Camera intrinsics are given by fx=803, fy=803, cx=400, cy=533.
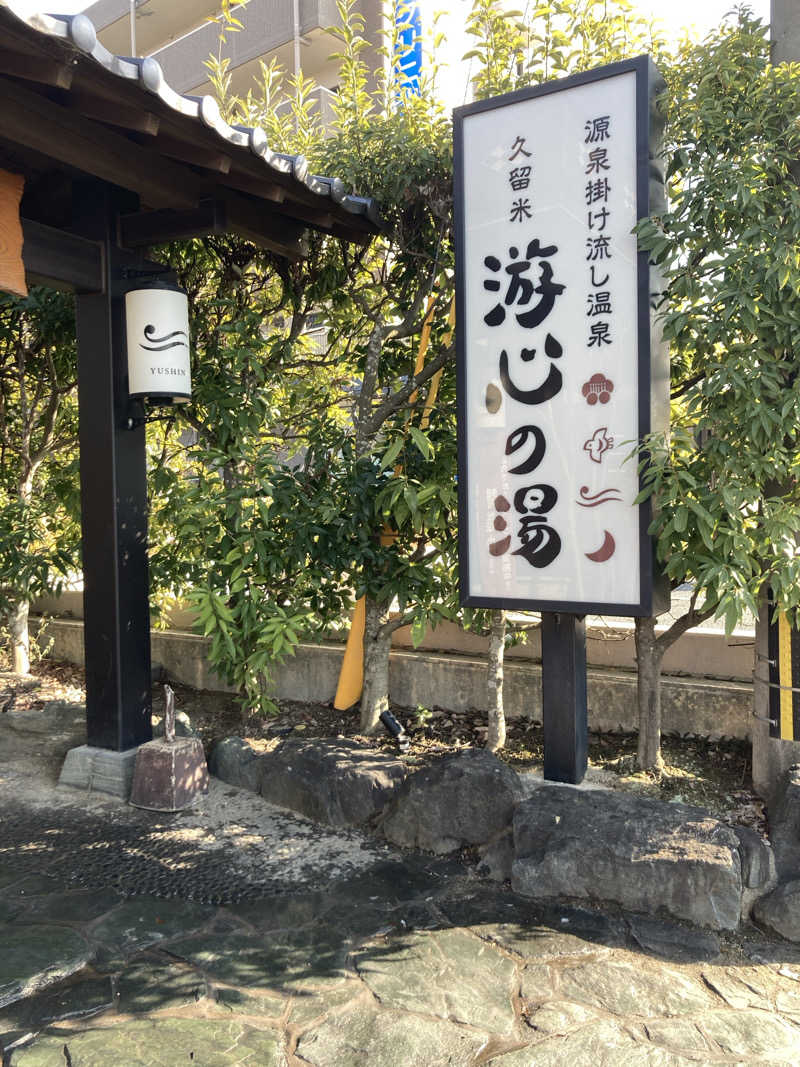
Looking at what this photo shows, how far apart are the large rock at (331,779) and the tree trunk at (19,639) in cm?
403

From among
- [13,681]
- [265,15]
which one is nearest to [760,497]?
[13,681]

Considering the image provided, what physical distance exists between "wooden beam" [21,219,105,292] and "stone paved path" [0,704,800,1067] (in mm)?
3549

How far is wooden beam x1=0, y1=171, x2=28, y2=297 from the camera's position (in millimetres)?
4742

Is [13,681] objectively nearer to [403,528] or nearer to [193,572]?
[193,572]

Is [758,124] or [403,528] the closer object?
[758,124]

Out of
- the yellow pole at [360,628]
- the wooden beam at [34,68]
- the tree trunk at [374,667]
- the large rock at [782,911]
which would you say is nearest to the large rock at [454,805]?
the large rock at [782,911]

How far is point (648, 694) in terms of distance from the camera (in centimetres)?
525

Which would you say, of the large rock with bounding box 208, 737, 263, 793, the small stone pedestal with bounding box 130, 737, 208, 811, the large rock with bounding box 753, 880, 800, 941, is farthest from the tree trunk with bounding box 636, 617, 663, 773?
the small stone pedestal with bounding box 130, 737, 208, 811

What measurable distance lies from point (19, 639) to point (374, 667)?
4.22 metres

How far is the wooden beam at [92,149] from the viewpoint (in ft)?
14.4

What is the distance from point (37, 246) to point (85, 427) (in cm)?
120

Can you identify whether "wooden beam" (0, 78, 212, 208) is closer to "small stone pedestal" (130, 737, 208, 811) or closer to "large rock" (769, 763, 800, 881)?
"small stone pedestal" (130, 737, 208, 811)

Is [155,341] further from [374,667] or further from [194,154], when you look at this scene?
[374,667]

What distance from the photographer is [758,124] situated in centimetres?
440
